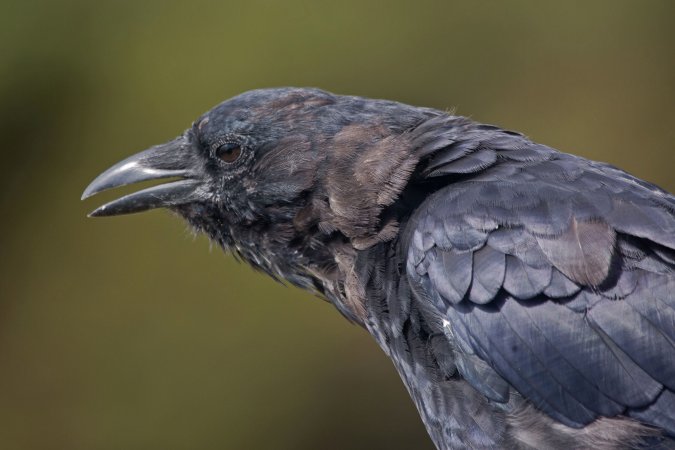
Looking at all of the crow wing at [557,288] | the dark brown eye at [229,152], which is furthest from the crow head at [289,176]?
the crow wing at [557,288]

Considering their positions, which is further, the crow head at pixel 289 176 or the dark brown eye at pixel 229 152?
the dark brown eye at pixel 229 152

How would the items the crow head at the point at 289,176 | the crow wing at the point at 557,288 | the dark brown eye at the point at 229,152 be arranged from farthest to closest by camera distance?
the dark brown eye at the point at 229,152 < the crow head at the point at 289,176 < the crow wing at the point at 557,288

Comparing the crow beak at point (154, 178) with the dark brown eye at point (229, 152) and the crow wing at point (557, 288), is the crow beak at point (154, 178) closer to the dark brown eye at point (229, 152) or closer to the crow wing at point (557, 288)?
the dark brown eye at point (229, 152)

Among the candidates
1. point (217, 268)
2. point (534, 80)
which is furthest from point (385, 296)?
point (534, 80)

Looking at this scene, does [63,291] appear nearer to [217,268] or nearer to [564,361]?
[217,268]

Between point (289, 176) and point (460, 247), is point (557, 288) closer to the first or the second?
point (460, 247)

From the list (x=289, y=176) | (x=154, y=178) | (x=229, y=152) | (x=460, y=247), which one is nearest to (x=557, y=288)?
(x=460, y=247)

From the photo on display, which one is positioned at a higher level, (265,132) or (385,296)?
(265,132)

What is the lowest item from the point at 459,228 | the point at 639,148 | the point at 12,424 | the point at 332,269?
the point at 12,424

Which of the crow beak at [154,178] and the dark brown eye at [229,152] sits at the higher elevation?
the dark brown eye at [229,152]

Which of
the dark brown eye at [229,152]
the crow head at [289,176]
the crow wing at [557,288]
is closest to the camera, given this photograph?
the crow wing at [557,288]
